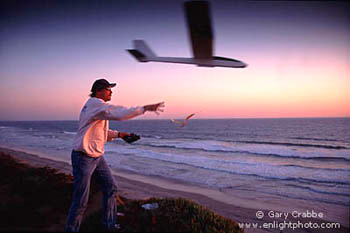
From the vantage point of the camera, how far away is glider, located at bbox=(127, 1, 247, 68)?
1940mm

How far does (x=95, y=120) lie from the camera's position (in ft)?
9.29

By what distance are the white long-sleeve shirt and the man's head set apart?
21cm

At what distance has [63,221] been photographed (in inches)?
152

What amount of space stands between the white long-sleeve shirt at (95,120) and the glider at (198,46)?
32.4 inches

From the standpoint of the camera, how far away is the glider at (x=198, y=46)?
6.37 feet

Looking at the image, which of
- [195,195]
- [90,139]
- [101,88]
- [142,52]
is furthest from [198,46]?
[195,195]

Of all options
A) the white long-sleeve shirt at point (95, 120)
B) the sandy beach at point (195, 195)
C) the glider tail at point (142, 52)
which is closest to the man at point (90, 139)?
the white long-sleeve shirt at point (95, 120)

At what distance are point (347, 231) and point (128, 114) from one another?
7049 mm

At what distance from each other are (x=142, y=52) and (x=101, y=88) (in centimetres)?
77

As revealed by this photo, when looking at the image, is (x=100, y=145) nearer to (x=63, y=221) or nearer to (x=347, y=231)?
(x=63, y=221)

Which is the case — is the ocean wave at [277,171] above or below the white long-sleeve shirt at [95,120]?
below

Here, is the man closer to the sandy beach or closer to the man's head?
the man's head

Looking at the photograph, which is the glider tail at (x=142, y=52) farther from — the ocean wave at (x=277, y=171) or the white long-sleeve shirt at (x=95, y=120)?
the ocean wave at (x=277, y=171)

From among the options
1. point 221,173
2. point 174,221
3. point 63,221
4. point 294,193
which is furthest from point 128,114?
point 221,173
